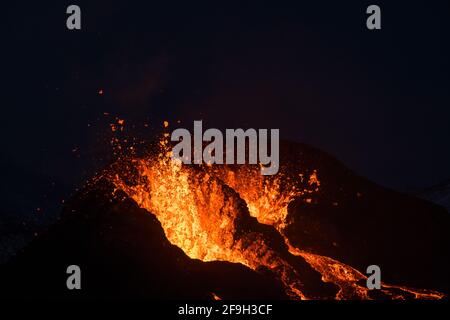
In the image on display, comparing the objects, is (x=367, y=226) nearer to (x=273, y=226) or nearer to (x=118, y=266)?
(x=273, y=226)

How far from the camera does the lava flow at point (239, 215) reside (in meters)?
14.5

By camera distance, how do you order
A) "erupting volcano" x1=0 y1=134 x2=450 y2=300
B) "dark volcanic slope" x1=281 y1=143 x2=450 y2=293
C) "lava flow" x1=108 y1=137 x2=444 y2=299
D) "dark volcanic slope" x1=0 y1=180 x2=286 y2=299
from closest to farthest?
1. "dark volcanic slope" x1=0 y1=180 x2=286 y2=299
2. "erupting volcano" x1=0 y1=134 x2=450 y2=300
3. "lava flow" x1=108 y1=137 x2=444 y2=299
4. "dark volcanic slope" x1=281 y1=143 x2=450 y2=293

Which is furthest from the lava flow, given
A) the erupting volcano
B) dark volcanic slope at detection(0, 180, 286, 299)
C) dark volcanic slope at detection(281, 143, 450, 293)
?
dark volcanic slope at detection(0, 180, 286, 299)

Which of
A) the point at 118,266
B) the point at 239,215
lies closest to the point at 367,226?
the point at 239,215

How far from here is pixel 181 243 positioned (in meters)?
15.4

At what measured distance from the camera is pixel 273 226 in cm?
1655

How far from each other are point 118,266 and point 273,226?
5.88 meters

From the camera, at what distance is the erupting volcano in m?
13.2

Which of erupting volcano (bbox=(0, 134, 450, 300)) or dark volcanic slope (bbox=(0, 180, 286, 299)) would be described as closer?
dark volcanic slope (bbox=(0, 180, 286, 299))

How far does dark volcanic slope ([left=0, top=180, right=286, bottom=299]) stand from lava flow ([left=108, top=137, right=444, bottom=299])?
5.29 feet

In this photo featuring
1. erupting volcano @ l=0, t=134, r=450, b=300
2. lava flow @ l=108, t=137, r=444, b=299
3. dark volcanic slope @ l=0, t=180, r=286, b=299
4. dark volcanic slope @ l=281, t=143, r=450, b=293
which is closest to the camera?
dark volcanic slope @ l=0, t=180, r=286, b=299

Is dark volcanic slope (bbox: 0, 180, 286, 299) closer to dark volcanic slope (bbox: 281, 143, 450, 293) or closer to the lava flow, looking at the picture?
the lava flow
